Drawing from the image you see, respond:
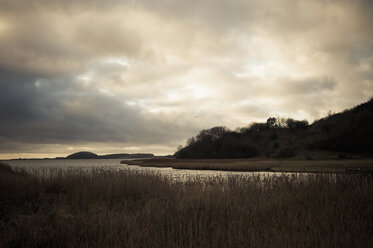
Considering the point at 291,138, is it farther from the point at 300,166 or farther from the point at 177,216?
the point at 177,216

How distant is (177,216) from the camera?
22.1 ft

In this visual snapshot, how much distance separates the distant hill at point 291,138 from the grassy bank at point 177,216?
184ft

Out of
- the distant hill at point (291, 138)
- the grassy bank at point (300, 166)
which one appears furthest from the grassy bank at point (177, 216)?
the distant hill at point (291, 138)

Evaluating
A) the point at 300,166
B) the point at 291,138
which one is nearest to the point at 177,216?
the point at 300,166

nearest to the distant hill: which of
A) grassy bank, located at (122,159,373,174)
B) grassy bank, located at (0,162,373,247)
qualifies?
grassy bank, located at (122,159,373,174)

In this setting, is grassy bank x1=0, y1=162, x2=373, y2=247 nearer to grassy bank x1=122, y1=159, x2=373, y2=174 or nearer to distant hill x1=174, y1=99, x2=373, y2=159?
grassy bank x1=122, y1=159, x2=373, y2=174

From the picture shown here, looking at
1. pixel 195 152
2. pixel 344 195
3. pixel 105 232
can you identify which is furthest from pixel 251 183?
pixel 195 152

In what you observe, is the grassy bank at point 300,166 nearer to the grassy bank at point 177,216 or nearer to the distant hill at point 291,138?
the grassy bank at point 177,216

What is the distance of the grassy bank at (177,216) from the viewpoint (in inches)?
205

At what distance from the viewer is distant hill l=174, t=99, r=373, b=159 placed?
6556 cm

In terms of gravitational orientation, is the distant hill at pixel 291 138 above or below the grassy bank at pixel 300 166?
above

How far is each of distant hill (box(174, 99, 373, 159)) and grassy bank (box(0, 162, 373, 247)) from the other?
56143 millimetres

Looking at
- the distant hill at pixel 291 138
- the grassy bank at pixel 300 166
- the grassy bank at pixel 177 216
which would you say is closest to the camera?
the grassy bank at pixel 177 216

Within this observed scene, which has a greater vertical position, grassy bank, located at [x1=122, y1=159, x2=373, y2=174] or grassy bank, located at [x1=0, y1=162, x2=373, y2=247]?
grassy bank, located at [x1=0, y1=162, x2=373, y2=247]
